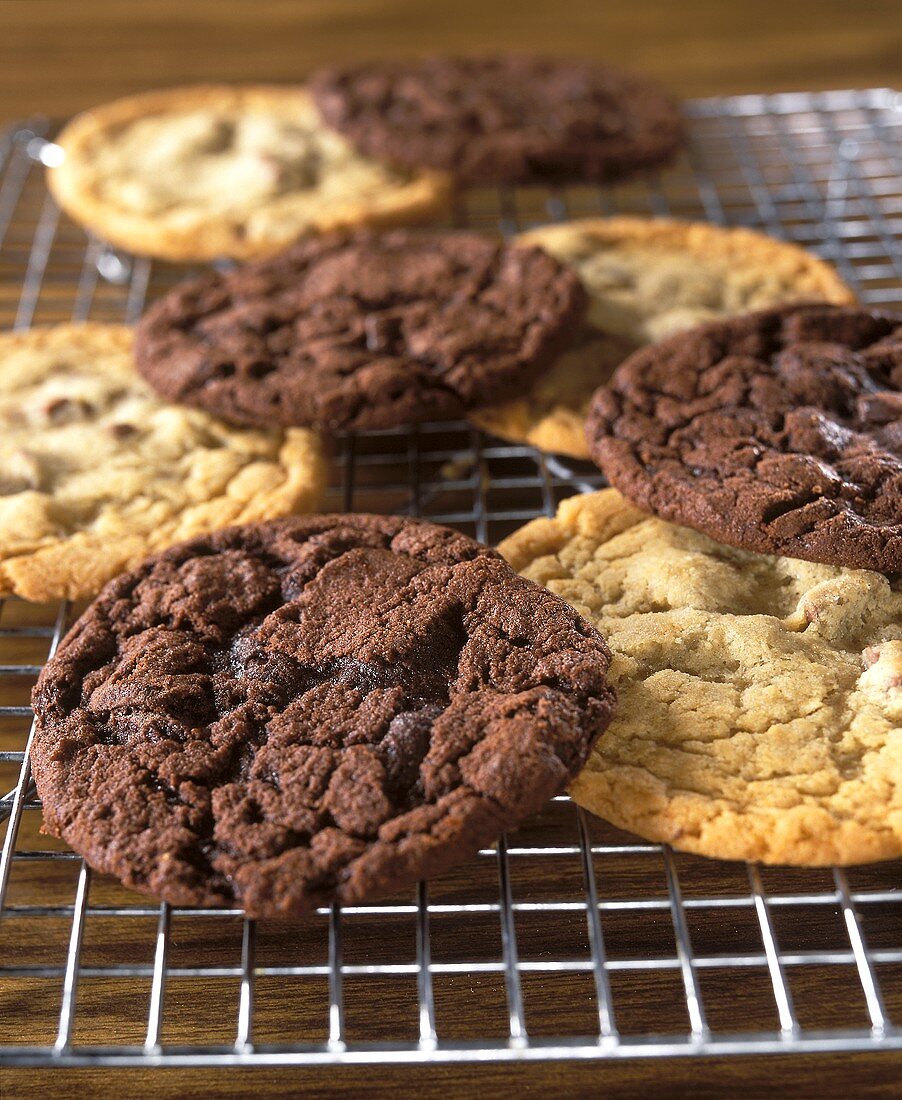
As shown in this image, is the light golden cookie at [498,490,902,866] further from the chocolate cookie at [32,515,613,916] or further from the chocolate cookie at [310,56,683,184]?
the chocolate cookie at [310,56,683,184]

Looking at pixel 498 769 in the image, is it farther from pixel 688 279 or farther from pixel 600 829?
pixel 688 279

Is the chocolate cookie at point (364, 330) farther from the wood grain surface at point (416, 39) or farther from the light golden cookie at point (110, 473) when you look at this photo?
the wood grain surface at point (416, 39)

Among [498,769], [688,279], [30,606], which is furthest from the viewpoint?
[688,279]

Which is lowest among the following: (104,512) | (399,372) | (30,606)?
(30,606)

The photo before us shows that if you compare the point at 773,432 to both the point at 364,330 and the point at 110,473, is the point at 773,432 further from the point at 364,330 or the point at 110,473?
the point at 110,473

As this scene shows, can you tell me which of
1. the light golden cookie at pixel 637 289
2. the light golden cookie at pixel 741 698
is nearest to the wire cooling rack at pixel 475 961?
the light golden cookie at pixel 741 698

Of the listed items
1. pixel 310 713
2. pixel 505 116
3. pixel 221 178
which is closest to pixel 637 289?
pixel 505 116

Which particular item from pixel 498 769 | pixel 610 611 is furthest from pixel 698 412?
pixel 498 769
